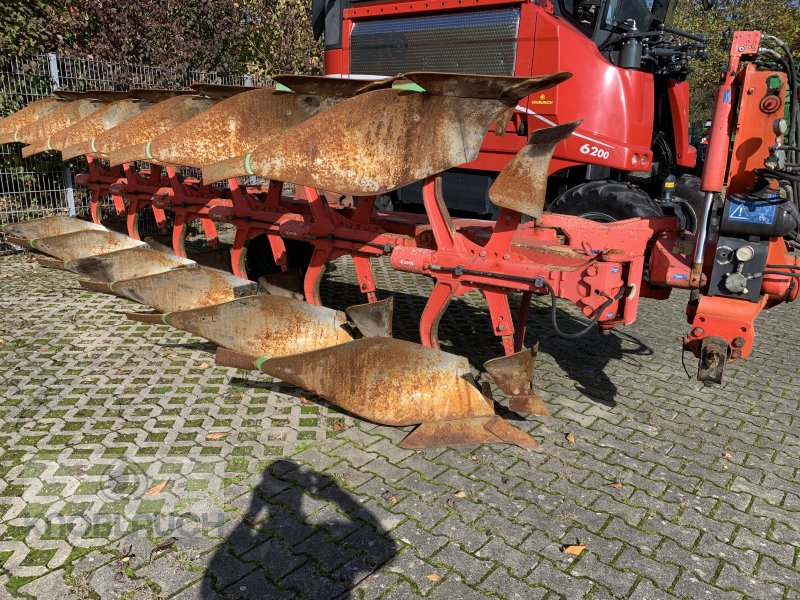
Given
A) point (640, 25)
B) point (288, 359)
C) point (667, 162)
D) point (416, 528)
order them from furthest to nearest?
point (667, 162) < point (640, 25) < point (288, 359) < point (416, 528)

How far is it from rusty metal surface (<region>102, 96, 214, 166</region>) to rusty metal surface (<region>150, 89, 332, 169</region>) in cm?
88

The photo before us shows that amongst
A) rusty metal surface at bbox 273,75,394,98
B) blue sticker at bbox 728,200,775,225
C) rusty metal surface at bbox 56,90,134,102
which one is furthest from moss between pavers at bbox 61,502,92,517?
rusty metal surface at bbox 56,90,134,102

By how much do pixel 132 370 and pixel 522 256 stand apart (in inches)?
116

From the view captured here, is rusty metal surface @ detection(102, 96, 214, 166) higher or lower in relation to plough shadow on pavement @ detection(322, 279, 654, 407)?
higher

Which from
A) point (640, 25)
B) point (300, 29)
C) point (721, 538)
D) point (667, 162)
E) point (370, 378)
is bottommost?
point (721, 538)

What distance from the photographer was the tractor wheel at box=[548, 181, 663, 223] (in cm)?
538

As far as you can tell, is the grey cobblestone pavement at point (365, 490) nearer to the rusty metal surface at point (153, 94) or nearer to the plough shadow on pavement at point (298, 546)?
the plough shadow on pavement at point (298, 546)

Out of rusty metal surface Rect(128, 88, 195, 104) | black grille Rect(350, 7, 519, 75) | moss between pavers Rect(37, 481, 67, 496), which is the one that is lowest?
moss between pavers Rect(37, 481, 67, 496)

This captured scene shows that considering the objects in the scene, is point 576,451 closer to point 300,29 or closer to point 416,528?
point 416,528

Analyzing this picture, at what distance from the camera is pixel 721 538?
2.77 metres

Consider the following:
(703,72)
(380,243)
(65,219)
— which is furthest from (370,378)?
(703,72)

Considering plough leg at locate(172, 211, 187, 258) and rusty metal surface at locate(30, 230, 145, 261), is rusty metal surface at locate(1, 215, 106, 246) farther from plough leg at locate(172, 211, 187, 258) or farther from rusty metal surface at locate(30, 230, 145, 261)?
plough leg at locate(172, 211, 187, 258)

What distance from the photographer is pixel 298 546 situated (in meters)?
2.61

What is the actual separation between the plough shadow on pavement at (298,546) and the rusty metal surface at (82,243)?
14.2 ft
